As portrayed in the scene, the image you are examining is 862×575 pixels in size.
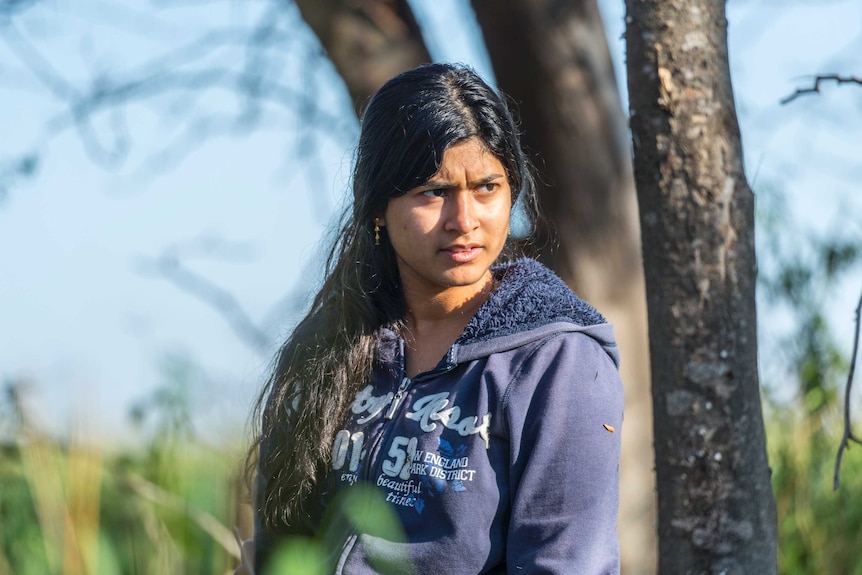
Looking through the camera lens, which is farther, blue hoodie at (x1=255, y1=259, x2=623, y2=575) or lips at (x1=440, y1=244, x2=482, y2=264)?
lips at (x1=440, y1=244, x2=482, y2=264)

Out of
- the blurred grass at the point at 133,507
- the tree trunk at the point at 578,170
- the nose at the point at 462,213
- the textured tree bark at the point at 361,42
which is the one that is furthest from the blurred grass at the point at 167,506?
the textured tree bark at the point at 361,42

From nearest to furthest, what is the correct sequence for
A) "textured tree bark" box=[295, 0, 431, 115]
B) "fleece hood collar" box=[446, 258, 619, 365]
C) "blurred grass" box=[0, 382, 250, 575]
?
"blurred grass" box=[0, 382, 250, 575], "fleece hood collar" box=[446, 258, 619, 365], "textured tree bark" box=[295, 0, 431, 115]

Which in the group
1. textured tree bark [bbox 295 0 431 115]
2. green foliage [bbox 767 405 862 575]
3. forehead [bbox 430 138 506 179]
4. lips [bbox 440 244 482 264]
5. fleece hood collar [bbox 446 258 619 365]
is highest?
textured tree bark [bbox 295 0 431 115]

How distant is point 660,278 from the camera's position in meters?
2.15

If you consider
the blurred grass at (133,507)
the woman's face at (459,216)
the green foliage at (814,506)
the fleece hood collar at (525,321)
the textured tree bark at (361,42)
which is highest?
the textured tree bark at (361,42)

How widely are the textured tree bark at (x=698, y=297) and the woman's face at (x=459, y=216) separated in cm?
39

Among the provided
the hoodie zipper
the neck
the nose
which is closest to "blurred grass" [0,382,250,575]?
the hoodie zipper

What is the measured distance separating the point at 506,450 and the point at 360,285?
0.58 metres

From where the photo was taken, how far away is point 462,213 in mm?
1915

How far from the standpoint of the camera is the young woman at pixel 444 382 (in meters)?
1.76

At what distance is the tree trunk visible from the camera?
3.64 metres

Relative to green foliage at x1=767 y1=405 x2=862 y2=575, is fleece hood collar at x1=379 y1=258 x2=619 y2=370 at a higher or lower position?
higher

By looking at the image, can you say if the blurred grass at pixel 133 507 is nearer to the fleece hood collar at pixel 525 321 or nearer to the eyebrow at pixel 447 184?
the fleece hood collar at pixel 525 321

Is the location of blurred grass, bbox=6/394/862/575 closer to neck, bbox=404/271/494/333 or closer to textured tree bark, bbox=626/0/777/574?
neck, bbox=404/271/494/333
